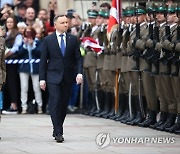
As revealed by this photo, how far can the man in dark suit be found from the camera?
14570 millimetres

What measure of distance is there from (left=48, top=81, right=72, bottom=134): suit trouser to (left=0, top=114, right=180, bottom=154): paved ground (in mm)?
306

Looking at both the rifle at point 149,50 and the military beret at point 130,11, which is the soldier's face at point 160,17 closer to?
the rifle at point 149,50

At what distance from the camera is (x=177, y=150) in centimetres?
1338

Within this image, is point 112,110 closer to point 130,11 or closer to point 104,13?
point 104,13

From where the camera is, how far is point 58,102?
47.9 ft

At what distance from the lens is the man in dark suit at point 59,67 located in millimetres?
14570

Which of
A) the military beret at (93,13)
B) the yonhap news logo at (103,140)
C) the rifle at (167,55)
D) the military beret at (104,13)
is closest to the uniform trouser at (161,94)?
the rifle at (167,55)

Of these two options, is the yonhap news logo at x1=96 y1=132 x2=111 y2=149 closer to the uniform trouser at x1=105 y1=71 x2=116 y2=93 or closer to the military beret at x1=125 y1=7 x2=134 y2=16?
the military beret at x1=125 y1=7 x2=134 y2=16

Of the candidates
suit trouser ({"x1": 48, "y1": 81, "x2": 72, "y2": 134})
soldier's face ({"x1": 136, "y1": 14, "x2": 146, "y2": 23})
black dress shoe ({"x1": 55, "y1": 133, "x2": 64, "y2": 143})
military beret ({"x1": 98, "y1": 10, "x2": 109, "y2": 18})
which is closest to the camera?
→ black dress shoe ({"x1": 55, "y1": 133, "x2": 64, "y2": 143})

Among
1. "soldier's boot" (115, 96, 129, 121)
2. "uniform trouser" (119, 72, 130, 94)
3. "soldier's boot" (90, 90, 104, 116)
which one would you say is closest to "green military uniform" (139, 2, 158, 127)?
"uniform trouser" (119, 72, 130, 94)

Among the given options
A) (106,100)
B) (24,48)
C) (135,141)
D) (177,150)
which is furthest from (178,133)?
(24,48)

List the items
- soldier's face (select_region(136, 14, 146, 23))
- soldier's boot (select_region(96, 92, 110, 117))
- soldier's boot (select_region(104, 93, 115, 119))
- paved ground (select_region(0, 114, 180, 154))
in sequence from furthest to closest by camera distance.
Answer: soldier's boot (select_region(96, 92, 110, 117)) < soldier's boot (select_region(104, 93, 115, 119)) < soldier's face (select_region(136, 14, 146, 23)) < paved ground (select_region(0, 114, 180, 154))

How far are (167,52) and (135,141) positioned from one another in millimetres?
2013

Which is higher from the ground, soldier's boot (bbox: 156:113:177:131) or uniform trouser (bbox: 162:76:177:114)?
uniform trouser (bbox: 162:76:177:114)
